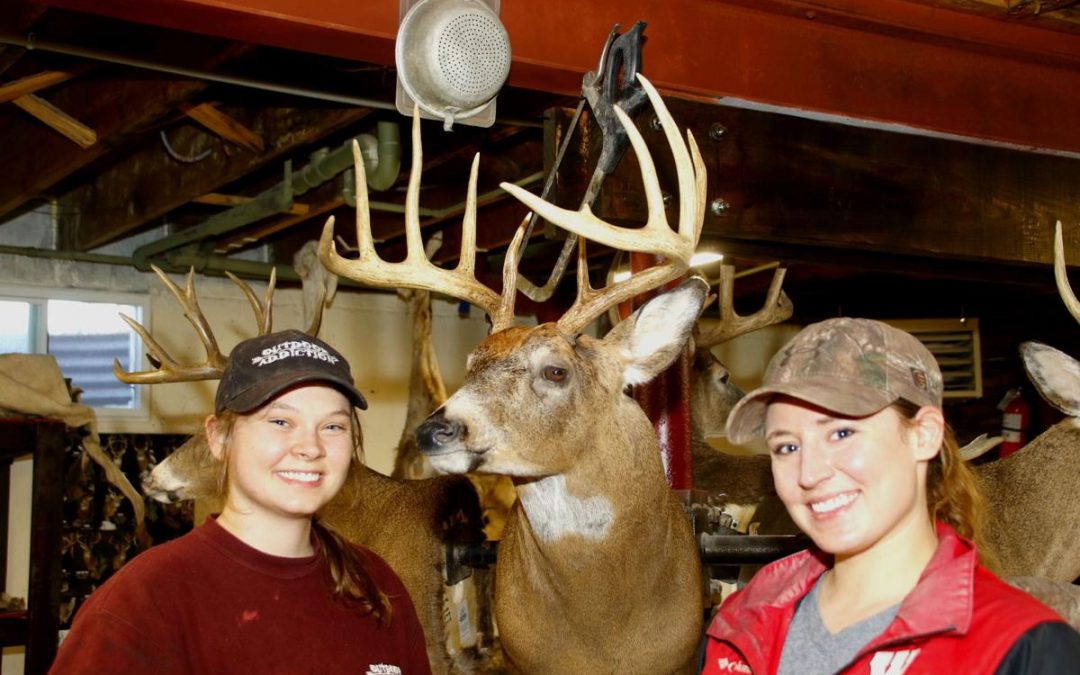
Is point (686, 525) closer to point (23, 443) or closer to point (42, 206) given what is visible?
point (23, 443)

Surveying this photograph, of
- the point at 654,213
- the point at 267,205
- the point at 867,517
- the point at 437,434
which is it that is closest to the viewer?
the point at 867,517

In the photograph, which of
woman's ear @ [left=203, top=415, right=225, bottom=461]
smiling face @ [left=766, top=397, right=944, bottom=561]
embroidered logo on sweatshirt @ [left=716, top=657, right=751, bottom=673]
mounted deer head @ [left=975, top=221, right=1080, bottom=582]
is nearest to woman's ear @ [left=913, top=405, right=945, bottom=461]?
smiling face @ [left=766, top=397, right=944, bottom=561]

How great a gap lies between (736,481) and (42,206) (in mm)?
6295

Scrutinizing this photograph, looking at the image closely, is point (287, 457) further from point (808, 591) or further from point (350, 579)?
point (808, 591)

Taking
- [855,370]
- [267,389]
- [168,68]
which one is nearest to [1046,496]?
[855,370]

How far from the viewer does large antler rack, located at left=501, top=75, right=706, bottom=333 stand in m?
3.62

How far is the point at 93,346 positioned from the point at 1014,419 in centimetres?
767

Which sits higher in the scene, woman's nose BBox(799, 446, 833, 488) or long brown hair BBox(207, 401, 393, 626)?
woman's nose BBox(799, 446, 833, 488)

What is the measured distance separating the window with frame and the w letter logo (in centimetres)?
852

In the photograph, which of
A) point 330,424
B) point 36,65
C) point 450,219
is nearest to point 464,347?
point 450,219

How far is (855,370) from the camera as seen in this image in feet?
7.79

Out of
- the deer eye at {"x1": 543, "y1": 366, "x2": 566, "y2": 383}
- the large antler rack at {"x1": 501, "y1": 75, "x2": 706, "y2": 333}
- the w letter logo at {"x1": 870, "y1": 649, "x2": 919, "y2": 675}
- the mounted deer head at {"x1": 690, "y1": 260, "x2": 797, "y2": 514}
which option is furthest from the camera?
the mounted deer head at {"x1": 690, "y1": 260, "x2": 797, "y2": 514}

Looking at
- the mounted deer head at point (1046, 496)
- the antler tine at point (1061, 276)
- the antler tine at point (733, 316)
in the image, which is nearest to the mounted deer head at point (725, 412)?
the antler tine at point (733, 316)

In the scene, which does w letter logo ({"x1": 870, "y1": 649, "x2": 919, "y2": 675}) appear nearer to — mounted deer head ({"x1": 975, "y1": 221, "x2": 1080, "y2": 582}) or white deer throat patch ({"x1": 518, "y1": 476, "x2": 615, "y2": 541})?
white deer throat patch ({"x1": 518, "y1": 476, "x2": 615, "y2": 541})
